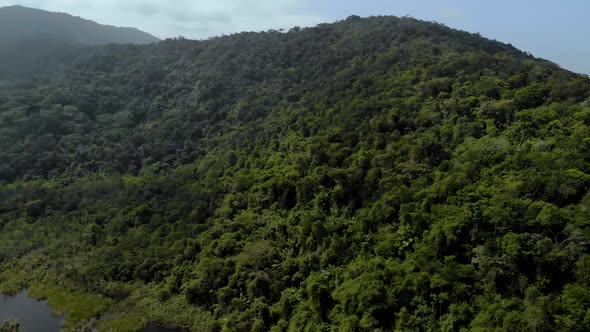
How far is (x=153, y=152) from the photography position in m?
62.7

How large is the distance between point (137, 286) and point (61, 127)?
43450 millimetres

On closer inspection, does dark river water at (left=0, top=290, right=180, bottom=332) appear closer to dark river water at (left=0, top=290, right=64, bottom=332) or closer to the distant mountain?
dark river water at (left=0, top=290, right=64, bottom=332)

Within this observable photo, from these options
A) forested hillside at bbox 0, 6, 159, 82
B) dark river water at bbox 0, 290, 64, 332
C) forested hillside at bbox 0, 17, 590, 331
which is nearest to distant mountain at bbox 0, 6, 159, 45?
forested hillside at bbox 0, 6, 159, 82

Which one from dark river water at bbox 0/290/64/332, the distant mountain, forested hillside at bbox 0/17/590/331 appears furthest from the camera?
the distant mountain

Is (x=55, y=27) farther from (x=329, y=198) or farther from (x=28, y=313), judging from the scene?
(x=329, y=198)

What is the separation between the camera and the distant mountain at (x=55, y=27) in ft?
461

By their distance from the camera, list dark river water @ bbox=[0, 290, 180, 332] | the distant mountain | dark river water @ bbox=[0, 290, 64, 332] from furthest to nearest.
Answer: the distant mountain < dark river water @ bbox=[0, 290, 64, 332] < dark river water @ bbox=[0, 290, 180, 332]

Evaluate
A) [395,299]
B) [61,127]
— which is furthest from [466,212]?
[61,127]

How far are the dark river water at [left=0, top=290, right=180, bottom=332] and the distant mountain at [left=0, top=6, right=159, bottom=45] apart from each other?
114 meters

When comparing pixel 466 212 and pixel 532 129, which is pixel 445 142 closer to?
pixel 532 129

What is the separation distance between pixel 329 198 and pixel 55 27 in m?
154

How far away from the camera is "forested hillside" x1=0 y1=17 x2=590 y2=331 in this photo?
24125mm

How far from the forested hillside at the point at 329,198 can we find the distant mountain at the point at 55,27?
270 ft

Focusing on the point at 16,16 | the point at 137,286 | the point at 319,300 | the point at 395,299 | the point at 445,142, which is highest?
the point at 16,16
